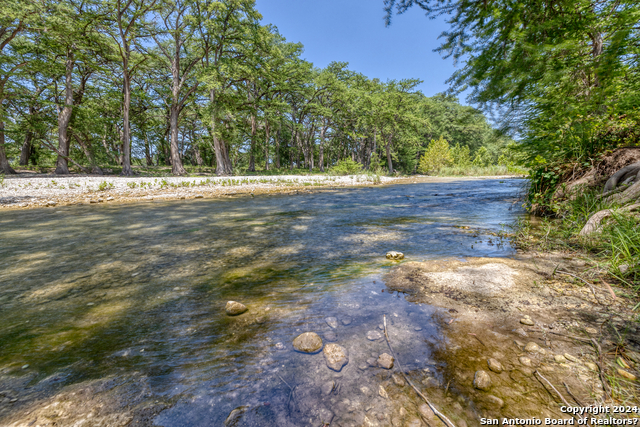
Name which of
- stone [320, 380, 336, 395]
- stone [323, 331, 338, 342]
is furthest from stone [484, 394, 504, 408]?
stone [323, 331, 338, 342]

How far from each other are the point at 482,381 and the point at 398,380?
42cm

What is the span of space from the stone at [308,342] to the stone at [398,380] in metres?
0.49

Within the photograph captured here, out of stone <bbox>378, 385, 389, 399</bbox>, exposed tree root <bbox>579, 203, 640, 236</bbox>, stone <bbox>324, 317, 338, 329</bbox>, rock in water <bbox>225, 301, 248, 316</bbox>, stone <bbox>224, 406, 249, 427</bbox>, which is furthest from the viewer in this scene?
exposed tree root <bbox>579, 203, 640, 236</bbox>

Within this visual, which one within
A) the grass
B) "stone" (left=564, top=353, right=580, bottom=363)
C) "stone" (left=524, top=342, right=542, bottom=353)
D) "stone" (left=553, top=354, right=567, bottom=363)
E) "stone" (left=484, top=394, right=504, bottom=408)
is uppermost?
the grass

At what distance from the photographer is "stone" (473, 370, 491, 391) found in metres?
1.21

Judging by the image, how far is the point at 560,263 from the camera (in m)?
2.59

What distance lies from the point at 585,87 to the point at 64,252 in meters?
8.75

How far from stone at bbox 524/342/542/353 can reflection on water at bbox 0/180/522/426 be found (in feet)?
1.61

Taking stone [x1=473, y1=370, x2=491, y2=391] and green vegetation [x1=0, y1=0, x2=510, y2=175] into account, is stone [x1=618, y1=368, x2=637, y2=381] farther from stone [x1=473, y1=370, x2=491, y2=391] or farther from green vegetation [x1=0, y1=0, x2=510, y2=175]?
green vegetation [x1=0, y1=0, x2=510, y2=175]

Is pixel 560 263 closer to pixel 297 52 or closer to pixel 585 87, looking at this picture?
pixel 585 87

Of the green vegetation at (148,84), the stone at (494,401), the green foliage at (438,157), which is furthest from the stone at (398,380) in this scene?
the green foliage at (438,157)

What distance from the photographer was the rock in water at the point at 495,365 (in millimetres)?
1307

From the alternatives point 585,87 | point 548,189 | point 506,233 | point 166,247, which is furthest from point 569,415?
point 585,87

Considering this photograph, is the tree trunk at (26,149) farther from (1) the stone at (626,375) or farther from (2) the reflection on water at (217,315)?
(1) the stone at (626,375)
